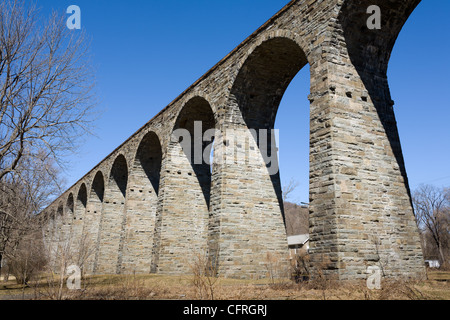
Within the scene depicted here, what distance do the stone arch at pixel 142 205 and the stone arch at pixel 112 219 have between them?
274cm

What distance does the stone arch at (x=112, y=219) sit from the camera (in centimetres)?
2306

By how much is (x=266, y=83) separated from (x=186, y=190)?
656cm

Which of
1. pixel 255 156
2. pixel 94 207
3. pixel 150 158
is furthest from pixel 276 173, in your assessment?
pixel 94 207

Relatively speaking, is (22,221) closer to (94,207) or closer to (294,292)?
(294,292)

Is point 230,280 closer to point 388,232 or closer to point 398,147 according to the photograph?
point 388,232

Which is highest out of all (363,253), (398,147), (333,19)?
(333,19)

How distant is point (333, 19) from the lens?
30.5ft

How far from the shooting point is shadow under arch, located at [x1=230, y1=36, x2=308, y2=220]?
40.4 feet

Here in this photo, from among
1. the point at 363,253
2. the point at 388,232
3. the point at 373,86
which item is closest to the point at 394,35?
the point at 373,86

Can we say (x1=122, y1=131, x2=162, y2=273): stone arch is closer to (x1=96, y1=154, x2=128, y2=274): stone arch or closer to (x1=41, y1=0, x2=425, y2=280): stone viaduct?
(x1=41, y1=0, x2=425, y2=280): stone viaduct

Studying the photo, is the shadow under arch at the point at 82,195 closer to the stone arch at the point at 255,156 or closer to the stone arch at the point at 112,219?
the stone arch at the point at 112,219

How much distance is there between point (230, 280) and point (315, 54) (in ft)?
23.6

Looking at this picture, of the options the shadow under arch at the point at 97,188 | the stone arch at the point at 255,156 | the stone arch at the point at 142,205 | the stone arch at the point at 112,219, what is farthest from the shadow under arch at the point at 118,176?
the stone arch at the point at 255,156

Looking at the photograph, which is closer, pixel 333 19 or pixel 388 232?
pixel 388 232
